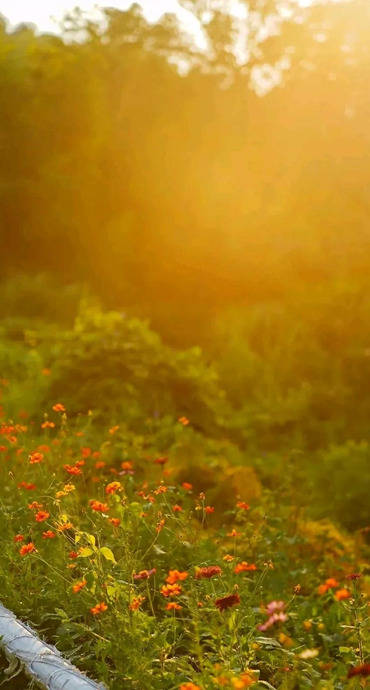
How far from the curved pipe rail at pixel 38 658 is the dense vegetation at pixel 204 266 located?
1016 mm

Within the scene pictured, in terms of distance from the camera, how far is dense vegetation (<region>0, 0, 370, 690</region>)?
5.99 m

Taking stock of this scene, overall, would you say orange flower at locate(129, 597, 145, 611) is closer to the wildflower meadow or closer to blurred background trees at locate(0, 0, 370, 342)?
the wildflower meadow

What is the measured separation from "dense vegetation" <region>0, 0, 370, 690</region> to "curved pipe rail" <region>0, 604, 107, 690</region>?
1.02 m

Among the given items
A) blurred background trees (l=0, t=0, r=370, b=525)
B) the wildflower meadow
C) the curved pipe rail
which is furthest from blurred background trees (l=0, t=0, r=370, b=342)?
the curved pipe rail

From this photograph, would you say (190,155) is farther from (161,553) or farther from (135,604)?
(135,604)

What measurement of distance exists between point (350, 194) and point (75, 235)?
433cm

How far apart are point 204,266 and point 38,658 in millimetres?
10561

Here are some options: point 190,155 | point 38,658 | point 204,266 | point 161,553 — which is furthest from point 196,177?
point 38,658

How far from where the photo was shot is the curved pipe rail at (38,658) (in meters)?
2.86

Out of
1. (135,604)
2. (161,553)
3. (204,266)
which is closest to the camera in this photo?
(135,604)

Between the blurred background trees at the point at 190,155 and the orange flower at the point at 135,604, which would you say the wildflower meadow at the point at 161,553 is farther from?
the blurred background trees at the point at 190,155

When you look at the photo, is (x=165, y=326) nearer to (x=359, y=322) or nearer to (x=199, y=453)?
(x=359, y=322)

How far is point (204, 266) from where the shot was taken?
13359 millimetres

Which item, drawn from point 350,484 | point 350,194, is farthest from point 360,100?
point 350,484
